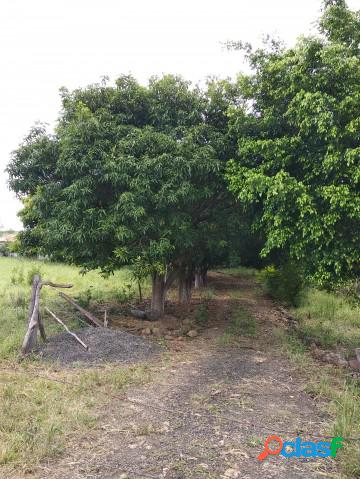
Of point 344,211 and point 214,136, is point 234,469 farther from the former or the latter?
point 214,136

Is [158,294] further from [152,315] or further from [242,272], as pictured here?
[242,272]

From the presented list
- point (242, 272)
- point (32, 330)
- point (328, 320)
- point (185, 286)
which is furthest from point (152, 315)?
point (242, 272)

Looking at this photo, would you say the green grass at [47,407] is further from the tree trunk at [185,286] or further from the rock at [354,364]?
the tree trunk at [185,286]

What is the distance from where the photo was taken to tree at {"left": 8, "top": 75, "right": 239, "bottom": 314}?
820cm

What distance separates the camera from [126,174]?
8078 millimetres

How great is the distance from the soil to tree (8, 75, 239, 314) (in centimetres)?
297

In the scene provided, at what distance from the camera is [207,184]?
931cm

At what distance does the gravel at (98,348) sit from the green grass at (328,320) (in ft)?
15.9

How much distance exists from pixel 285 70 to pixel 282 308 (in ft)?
35.6

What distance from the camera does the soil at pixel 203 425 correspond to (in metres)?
3.75

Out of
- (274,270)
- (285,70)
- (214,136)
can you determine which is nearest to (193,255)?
(214,136)

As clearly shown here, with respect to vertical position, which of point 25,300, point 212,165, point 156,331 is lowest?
point 156,331

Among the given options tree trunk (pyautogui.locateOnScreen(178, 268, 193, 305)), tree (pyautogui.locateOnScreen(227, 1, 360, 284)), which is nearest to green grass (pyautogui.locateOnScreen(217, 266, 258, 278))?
tree trunk (pyautogui.locateOnScreen(178, 268, 193, 305))

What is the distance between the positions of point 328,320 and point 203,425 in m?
9.55
